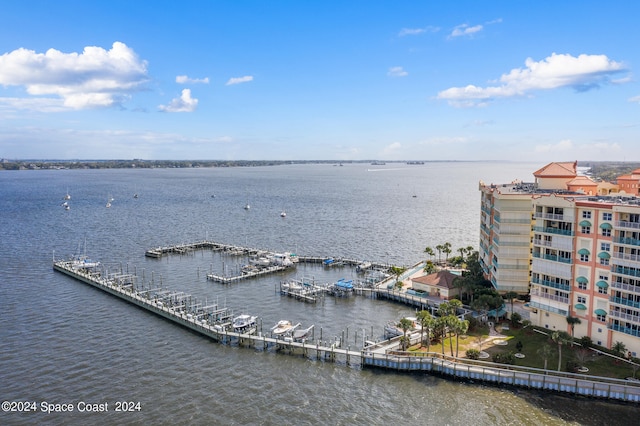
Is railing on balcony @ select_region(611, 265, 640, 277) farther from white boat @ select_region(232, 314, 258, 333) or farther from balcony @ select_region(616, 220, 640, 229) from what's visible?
white boat @ select_region(232, 314, 258, 333)

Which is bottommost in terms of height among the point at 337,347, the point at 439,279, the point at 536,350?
the point at 337,347

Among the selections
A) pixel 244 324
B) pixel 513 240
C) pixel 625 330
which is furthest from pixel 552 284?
pixel 244 324

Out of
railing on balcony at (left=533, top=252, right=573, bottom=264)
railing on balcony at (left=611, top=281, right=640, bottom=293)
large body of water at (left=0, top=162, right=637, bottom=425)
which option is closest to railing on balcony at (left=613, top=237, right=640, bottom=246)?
railing on balcony at (left=611, top=281, right=640, bottom=293)

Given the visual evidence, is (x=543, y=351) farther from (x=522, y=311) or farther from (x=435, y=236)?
(x=435, y=236)

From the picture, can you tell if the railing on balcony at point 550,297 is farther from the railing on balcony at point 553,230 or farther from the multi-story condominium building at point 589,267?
the railing on balcony at point 553,230

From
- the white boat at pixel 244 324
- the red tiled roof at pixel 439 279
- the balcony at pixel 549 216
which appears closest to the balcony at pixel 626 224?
the balcony at pixel 549 216

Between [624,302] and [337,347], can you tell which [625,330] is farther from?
[337,347]
